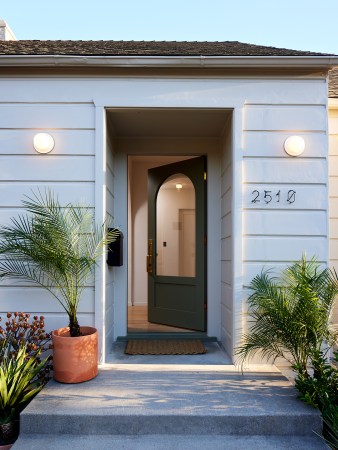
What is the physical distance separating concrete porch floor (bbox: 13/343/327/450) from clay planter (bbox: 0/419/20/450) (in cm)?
13

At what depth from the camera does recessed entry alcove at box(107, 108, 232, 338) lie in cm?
361

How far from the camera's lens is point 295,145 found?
3125mm

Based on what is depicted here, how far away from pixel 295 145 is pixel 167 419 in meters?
2.47

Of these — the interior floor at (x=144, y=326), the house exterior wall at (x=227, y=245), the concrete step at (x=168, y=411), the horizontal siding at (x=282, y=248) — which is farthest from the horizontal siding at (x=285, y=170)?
the interior floor at (x=144, y=326)

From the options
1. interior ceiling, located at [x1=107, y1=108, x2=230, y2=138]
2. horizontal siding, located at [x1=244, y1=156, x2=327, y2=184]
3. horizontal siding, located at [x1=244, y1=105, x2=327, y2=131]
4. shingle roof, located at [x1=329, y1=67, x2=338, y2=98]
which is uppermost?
shingle roof, located at [x1=329, y1=67, x2=338, y2=98]

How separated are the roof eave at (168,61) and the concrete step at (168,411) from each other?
2729mm

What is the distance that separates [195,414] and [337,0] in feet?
21.4

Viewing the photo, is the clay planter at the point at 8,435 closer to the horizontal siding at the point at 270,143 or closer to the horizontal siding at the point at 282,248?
the horizontal siding at the point at 282,248

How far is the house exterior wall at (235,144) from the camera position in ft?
10.3

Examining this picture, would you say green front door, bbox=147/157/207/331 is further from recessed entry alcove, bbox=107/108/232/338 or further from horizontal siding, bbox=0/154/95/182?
horizontal siding, bbox=0/154/95/182

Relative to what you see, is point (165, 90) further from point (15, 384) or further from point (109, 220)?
point (15, 384)

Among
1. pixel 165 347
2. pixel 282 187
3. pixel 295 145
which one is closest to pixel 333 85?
pixel 295 145

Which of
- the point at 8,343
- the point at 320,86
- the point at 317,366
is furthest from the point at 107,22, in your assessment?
the point at 317,366

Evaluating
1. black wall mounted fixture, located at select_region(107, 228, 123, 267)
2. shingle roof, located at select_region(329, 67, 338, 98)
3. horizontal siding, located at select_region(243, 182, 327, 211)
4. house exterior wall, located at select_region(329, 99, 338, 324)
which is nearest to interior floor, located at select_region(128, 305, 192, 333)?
black wall mounted fixture, located at select_region(107, 228, 123, 267)
